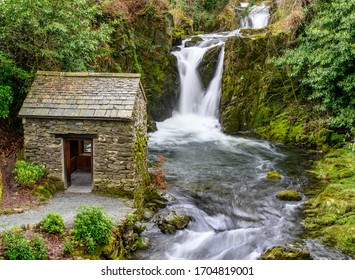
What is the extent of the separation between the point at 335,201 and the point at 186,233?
4.57 meters

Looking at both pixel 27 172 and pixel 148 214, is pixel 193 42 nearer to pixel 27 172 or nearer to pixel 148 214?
pixel 148 214

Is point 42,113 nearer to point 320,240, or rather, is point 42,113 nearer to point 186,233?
point 186,233

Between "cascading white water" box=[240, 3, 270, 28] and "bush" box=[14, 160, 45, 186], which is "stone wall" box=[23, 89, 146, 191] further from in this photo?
"cascading white water" box=[240, 3, 270, 28]

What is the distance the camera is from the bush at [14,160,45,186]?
946 centimetres

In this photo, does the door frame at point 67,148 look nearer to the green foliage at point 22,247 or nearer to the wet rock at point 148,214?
the wet rock at point 148,214

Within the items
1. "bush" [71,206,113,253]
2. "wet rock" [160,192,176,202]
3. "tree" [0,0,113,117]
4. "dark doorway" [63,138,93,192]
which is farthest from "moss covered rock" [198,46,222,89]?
"bush" [71,206,113,253]

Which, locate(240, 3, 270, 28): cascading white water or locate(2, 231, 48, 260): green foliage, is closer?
locate(2, 231, 48, 260): green foliage

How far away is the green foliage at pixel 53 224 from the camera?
286 inches

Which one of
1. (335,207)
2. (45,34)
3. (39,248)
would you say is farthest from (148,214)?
(45,34)

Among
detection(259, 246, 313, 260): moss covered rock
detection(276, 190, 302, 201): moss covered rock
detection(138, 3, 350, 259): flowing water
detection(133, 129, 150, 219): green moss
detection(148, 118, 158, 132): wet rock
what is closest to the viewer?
detection(259, 246, 313, 260): moss covered rock

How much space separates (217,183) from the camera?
12742 mm

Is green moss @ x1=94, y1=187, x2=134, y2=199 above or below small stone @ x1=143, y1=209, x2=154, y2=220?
above

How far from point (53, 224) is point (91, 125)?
3.06 m

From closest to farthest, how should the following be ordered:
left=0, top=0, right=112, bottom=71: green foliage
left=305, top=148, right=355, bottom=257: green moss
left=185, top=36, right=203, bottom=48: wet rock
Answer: left=305, top=148, right=355, bottom=257: green moss < left=0, top=0, right=112, bottom=71: green foliage < left=185, top=36, right=203, bottom=48: wet rock
